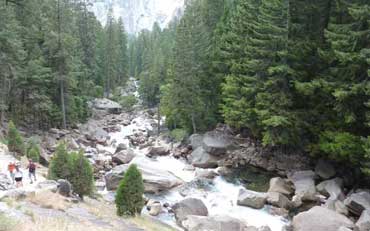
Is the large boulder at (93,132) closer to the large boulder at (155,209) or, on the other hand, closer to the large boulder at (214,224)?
the large boulder at (155,209)

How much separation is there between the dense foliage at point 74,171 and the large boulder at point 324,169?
1447 cm

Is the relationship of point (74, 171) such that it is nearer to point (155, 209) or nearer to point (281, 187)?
point (155, 209)

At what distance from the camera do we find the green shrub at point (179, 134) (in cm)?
3809

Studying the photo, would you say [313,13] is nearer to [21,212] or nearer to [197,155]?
[197,155]

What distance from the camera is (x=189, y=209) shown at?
19.5 meters

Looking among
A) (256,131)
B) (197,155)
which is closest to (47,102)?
(197,155)

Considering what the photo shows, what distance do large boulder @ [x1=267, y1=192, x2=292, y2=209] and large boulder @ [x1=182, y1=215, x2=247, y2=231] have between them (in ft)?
12.9

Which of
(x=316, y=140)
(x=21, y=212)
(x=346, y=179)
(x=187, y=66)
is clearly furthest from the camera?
(x=187, y=66)

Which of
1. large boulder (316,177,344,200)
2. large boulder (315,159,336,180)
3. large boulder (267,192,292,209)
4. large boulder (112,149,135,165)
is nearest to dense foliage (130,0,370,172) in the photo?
large boulder (315,159,336,180)

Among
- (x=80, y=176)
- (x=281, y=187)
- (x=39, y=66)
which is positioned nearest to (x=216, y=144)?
(x=281, y=187)

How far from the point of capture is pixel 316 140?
24984 millimetres

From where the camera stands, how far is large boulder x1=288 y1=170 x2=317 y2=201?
22031mm

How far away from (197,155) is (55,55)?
61.7 feet

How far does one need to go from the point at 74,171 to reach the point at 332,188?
47.5 ft
